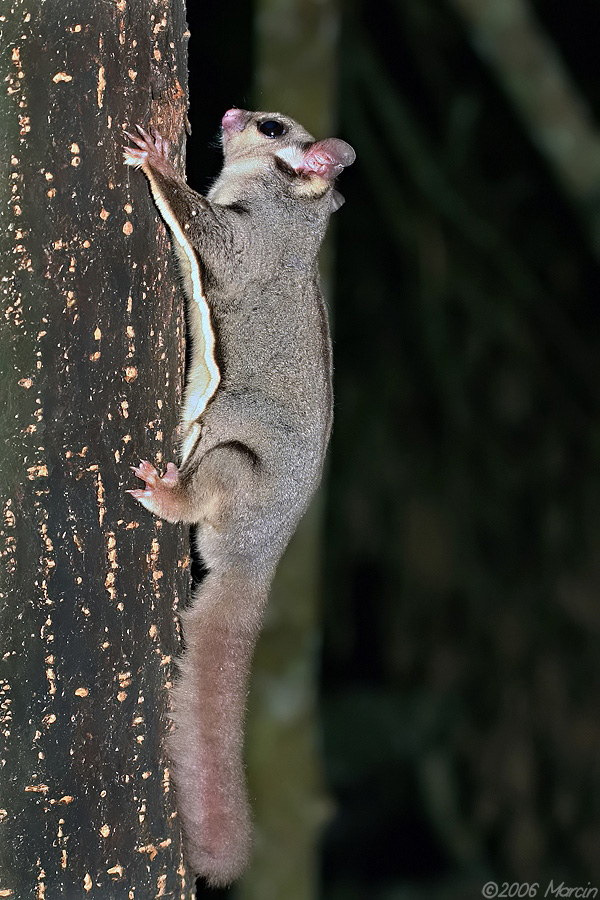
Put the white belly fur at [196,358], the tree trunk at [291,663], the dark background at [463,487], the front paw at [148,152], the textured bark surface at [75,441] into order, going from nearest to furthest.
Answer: the textured bark surface at [75,441] < the front paw at [148,152] < the white belly fur at [196,358] < the tree trunk at [291,663] < the dark background at [463,487]

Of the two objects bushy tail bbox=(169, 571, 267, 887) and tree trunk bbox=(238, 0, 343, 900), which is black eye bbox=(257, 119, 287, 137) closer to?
tree trunk bbox=(238, 0, 343, 900)

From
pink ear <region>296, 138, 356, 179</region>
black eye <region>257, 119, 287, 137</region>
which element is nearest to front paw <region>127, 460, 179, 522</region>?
pink ear <region>296, 138, 356, 179</region>

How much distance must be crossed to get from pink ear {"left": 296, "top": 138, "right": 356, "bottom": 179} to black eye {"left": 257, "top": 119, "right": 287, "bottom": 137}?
0.17m

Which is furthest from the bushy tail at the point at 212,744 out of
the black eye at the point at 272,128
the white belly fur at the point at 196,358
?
the black eye at the point at 272,128

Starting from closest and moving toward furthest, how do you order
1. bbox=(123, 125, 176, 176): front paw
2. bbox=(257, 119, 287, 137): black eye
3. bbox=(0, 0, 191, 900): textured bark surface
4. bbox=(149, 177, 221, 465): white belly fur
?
bbox=(0, 0, 191, 900): textured bark surface < bbox=(123, 125, 176, 176): front paw < bbox=(149, 177, 221, 465): white belly fur < bbox=(257, 119, 287, 137): black eye

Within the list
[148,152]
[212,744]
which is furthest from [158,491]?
[148,152]

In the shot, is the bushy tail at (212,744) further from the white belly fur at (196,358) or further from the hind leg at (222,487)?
the white belly fur at (196,358)

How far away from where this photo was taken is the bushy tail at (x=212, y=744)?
253cm

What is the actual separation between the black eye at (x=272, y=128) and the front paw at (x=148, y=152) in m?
1.23

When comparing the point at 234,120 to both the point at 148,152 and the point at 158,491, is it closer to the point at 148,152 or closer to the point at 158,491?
the point at 148,152

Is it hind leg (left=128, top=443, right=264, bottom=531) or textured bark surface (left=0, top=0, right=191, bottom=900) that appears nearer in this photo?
textured bark surface (left=0, top=0, right=191, bottom=900)

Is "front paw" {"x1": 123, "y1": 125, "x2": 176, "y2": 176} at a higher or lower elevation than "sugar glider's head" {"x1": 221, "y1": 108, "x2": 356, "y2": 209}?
lower

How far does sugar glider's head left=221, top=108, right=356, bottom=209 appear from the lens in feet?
11.4

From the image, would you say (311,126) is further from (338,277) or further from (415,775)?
(415,775)
